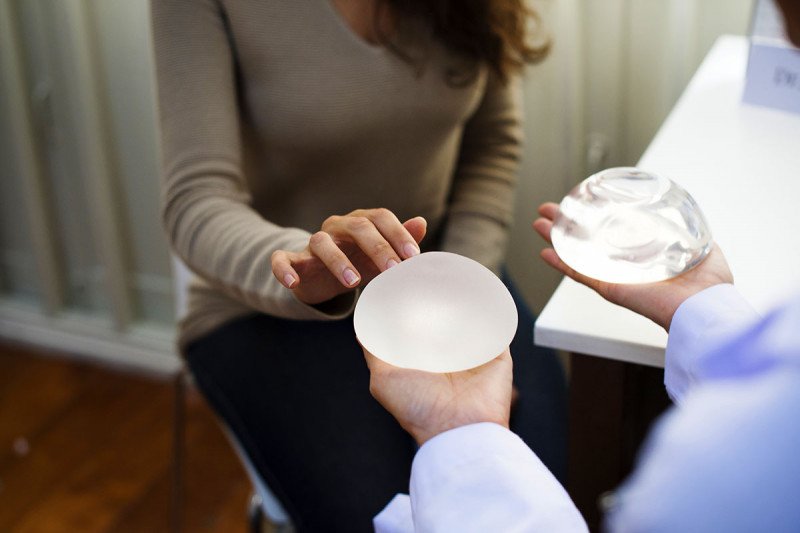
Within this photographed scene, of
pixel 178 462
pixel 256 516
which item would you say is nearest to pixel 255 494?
pixel 256 516

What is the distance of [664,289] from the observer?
0.49 m

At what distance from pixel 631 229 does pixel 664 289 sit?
55 mm

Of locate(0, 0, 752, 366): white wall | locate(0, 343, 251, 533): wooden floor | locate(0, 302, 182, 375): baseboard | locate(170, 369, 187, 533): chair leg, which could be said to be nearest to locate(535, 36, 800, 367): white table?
locate(0, 0, 752, 366): white wall

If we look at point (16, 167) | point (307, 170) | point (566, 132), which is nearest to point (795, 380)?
point (307, 170)

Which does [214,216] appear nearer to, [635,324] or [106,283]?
[635,324]

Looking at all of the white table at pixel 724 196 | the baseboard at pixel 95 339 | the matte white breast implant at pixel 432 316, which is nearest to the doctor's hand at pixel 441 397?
the matte white breast implant at pixel 432 316

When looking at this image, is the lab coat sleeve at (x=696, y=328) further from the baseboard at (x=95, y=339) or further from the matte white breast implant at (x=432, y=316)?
the baseboard at (x=95, y=339)

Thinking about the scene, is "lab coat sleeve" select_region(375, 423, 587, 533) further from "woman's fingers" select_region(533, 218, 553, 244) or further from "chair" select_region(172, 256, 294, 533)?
"chair" select_region(172, 256, 294, 533)

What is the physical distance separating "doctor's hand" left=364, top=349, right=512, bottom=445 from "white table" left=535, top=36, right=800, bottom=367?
0.11 m

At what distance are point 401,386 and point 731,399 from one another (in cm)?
17

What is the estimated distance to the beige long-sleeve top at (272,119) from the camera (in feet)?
2.00

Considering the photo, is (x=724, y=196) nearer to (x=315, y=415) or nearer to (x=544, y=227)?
(x=544, y=227)

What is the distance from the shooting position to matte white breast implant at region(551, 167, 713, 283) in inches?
17.8

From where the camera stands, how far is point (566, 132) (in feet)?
3.19
